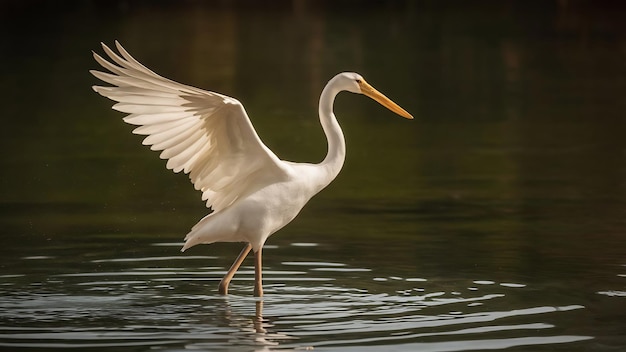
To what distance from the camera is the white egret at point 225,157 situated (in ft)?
34.0

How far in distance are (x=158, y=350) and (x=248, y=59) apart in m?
27.7

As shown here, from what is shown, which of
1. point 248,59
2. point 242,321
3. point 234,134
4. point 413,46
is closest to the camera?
point 242,321

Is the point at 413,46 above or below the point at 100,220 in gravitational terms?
above

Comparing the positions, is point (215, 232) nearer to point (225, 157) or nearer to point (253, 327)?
point (225, 157)

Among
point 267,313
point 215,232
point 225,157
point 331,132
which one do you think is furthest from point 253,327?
point 331,132

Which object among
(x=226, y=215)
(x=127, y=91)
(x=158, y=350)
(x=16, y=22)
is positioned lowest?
(x=158, y=350)

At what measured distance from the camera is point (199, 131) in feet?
35.2

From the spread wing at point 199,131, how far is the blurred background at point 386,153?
1134mm

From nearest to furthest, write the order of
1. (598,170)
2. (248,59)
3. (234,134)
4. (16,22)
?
(234,134) < (598,170) < (248,59) < (16,22)

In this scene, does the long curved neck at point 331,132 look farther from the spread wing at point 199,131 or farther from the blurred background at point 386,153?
the blurred background at point 386,153

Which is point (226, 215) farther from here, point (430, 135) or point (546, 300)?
point (430, 135)

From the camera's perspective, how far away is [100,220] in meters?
14.5

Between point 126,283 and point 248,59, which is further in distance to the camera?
point 248,59

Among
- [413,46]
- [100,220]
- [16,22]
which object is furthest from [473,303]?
[16,22]
